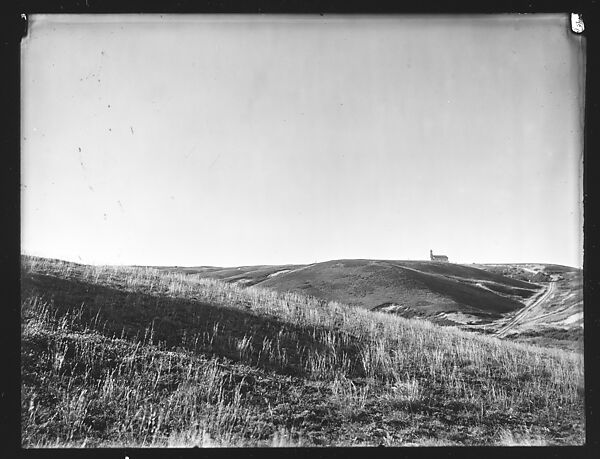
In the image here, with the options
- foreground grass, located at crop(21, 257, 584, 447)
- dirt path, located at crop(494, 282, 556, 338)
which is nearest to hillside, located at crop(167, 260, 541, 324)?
dirt path, located at crop(494, 282, 556, 338)

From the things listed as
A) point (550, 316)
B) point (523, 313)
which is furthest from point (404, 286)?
point (550, 316)

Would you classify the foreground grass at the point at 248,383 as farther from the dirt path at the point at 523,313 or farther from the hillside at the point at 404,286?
the hillside at the point at 404,286

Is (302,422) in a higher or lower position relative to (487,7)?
lower

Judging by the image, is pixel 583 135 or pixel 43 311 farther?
pixel 43 311

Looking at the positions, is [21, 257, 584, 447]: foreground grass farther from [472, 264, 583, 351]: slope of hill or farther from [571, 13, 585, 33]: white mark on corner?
[571, 13, 585, 33]: white mark on corner

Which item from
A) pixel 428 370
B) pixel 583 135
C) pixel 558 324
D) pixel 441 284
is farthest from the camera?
pixel 441 284

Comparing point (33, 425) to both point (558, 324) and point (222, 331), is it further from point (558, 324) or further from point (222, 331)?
point (558, 324)

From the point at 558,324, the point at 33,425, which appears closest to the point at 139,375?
the point at 33,425
